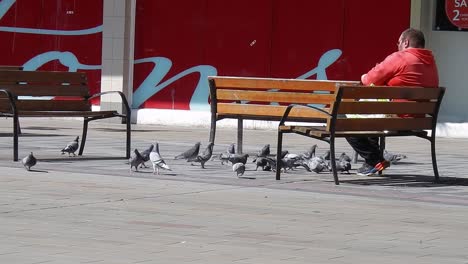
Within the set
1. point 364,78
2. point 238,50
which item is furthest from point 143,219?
point 238,50

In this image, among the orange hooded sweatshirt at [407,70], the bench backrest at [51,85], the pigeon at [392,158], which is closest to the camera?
the orange hooded sweatshirt at [407,70]

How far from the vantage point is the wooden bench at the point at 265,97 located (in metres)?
13.0

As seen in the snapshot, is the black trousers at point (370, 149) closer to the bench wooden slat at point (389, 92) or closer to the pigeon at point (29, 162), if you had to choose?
the bench wooden slat at point (389, 92)

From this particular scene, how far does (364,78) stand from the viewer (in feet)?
38.3

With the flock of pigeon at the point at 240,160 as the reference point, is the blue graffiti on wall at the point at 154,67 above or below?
above

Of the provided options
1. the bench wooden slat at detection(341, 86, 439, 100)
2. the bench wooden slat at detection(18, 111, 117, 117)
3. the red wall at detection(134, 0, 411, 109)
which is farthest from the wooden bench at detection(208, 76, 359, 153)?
the red wall at detection(134, 0, 411, 109)

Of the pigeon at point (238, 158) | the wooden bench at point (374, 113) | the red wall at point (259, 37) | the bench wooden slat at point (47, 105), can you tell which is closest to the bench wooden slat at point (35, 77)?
the bench wooden slat at point (47, 105)

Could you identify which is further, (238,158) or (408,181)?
(238,158)

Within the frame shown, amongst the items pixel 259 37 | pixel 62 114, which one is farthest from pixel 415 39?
pixel 259 37

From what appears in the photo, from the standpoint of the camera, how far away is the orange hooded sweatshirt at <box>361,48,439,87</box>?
1149 centimetres

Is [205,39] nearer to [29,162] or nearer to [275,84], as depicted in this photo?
[275,84]

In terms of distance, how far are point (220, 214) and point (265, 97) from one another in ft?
15.1

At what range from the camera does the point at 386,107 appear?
443 inches

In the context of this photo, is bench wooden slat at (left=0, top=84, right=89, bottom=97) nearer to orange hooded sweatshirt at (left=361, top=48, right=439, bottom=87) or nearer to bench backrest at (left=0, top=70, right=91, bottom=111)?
bench backrest at (left=0, top=70, right=91, bottom=111)
